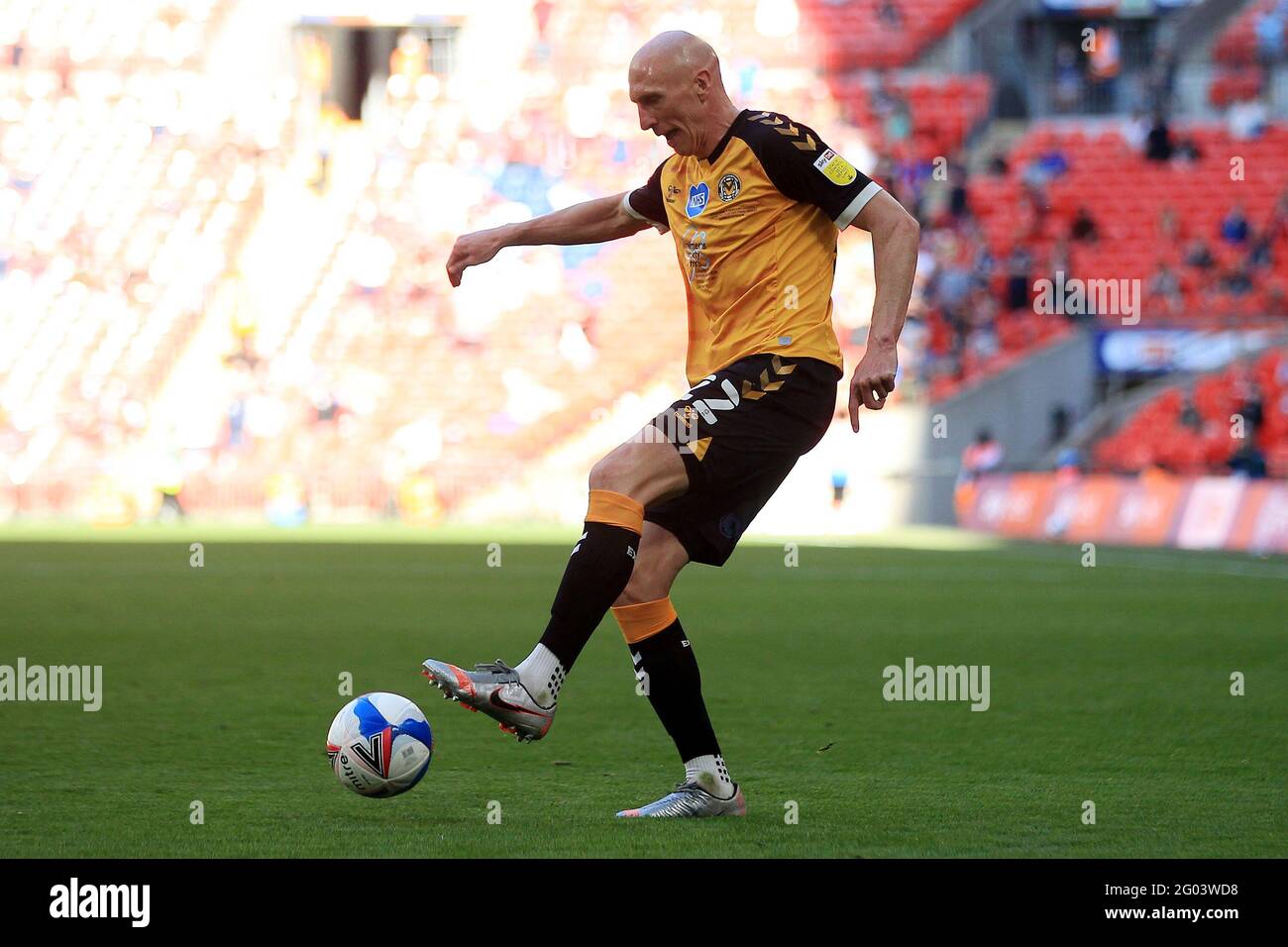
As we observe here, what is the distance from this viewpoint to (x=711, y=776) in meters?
6.03

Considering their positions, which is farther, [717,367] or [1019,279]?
[1019,279]

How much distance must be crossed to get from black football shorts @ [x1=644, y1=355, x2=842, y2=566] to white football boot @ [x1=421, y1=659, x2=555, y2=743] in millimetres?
Result: 736

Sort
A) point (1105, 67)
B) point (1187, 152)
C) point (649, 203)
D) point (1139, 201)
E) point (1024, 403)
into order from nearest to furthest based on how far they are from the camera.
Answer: point (649, 203)
point (1024, 403)
point (1139, 201)
point (1187, 152)
point (1105, 67)

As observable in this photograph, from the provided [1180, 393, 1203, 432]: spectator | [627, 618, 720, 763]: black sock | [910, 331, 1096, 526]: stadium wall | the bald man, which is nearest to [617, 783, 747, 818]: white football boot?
the bald man

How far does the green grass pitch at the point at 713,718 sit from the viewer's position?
562cm

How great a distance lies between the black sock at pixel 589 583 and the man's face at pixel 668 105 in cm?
114

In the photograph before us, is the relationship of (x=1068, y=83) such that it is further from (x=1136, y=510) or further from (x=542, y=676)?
(x=542, y=676)

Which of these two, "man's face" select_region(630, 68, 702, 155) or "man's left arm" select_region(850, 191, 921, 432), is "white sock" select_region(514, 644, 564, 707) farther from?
"man's face" select_region(630, 68, 702, 155)

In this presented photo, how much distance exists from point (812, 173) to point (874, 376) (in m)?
0.69

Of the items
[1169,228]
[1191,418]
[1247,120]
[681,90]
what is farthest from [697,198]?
[1247,120]

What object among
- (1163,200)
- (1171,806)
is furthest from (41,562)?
(1163,200)

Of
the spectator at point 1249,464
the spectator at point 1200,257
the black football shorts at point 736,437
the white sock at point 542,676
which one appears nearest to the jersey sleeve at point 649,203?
the black football shorts at point 736,437
